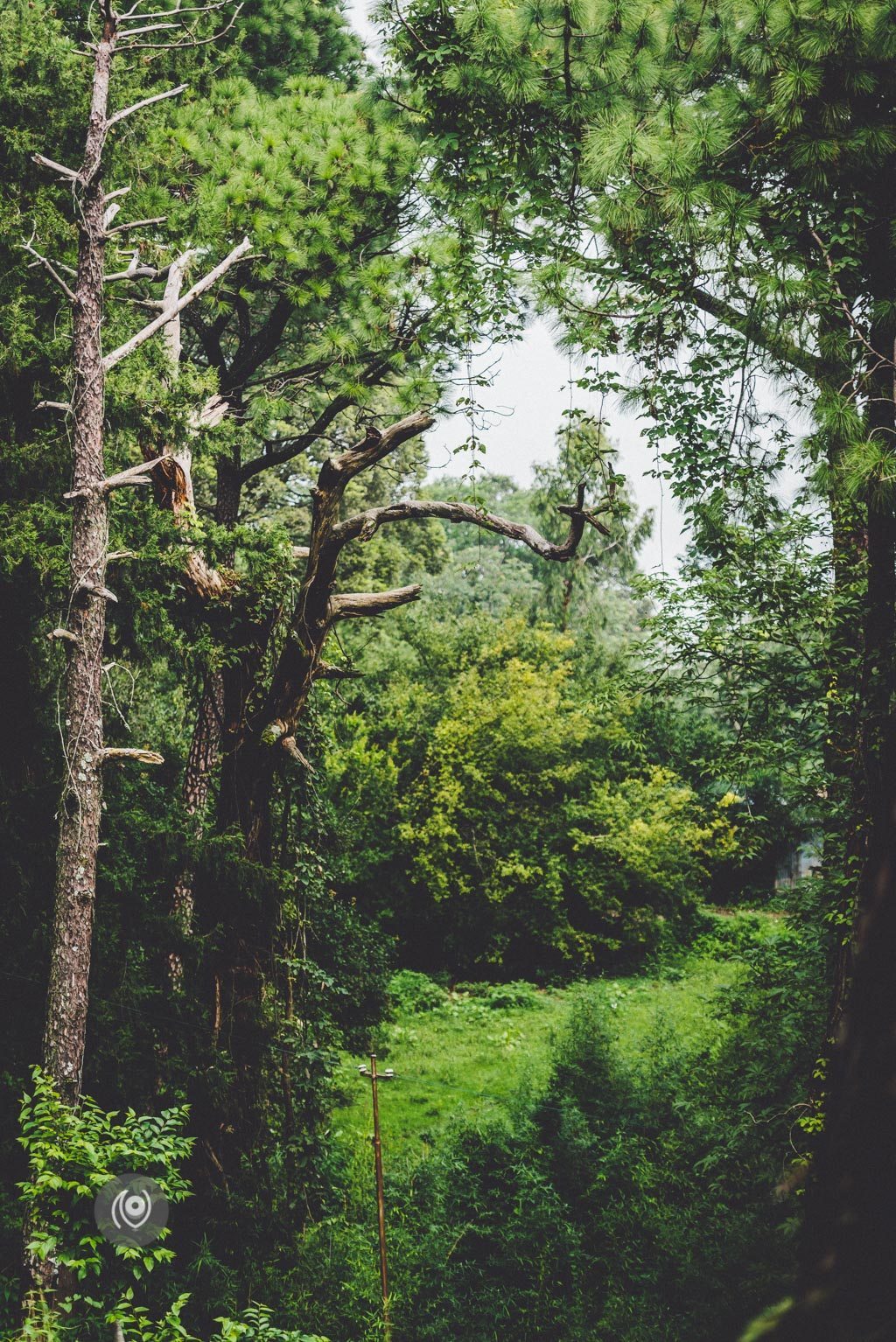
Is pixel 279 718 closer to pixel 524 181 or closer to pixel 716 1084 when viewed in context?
pixel 524 181

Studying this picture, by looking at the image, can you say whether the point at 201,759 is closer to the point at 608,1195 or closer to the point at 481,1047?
the point at 608,1195

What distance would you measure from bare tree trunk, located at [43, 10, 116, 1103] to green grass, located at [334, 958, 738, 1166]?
13.9 ft

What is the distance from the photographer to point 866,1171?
0.56 meters

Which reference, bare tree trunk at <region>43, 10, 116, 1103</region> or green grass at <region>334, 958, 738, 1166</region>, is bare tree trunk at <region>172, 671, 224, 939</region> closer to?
bare tree trunk at <region>43, 10, 116, 1103</region>

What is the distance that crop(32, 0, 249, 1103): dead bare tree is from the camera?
541 cm

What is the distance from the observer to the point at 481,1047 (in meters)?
12.1

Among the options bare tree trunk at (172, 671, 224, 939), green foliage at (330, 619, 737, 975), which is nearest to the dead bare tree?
bare tree trunk at (172, 671, 224, 939)

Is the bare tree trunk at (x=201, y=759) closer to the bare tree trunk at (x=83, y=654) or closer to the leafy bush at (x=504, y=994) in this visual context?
the bare tree trunk at (x=83, y=654)

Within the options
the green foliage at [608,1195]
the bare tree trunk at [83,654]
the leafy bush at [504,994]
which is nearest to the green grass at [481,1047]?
the leafy bush at [504,994]

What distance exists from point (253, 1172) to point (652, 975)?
992 cm

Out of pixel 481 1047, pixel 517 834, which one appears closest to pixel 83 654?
pixel 481 1047

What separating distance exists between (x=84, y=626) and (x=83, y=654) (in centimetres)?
17

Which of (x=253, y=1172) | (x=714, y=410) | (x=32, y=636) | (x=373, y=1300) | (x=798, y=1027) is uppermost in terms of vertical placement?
(x=714, y=410)

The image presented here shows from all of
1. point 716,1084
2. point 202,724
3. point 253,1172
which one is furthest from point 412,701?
point 253,1172
